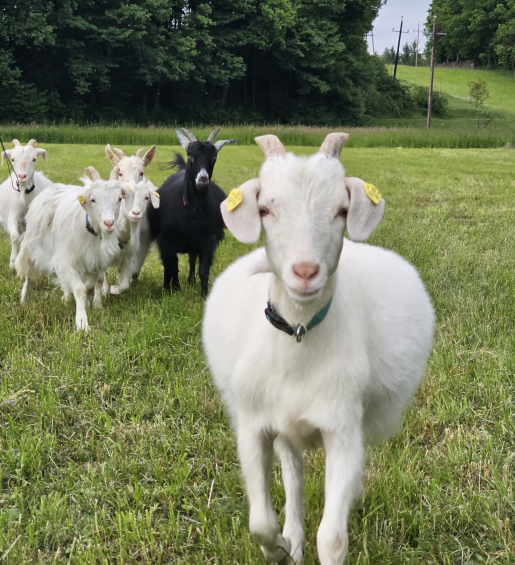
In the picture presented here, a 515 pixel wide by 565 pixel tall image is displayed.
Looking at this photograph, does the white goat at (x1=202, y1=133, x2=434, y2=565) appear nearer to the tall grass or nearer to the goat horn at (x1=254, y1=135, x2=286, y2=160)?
the goat horn at (x1=254, y1=135, x2=286, y2=160)

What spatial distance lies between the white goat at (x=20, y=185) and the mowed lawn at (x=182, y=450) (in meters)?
1.81

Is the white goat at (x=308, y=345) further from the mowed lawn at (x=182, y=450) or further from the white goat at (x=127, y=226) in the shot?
the white goat at (x=127, y=226)

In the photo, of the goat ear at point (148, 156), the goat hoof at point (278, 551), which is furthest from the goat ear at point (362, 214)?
the goat ear at point (148, 156)

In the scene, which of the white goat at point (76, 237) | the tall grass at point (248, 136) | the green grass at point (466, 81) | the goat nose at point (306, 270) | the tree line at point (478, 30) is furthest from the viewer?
the tree line at point (478, 30)

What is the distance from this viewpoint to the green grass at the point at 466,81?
5909cm

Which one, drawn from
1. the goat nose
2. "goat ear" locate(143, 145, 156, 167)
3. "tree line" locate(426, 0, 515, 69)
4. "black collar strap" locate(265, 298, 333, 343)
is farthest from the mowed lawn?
"tree line" locate(426, 0, 515, 69)

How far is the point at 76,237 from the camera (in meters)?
5.11

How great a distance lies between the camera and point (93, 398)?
10.7 ft

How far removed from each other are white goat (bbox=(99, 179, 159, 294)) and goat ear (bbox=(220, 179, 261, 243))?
3679mm

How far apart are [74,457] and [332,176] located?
1879 millimetres

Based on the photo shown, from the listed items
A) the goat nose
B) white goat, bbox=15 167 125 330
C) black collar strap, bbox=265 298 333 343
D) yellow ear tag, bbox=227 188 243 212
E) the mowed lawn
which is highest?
yellow ear tag, bbox=227 188 243 212

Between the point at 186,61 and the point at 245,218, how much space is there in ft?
117

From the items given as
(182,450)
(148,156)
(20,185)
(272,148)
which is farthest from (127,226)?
(272,148)

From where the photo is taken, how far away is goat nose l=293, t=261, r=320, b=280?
5.61 ft
